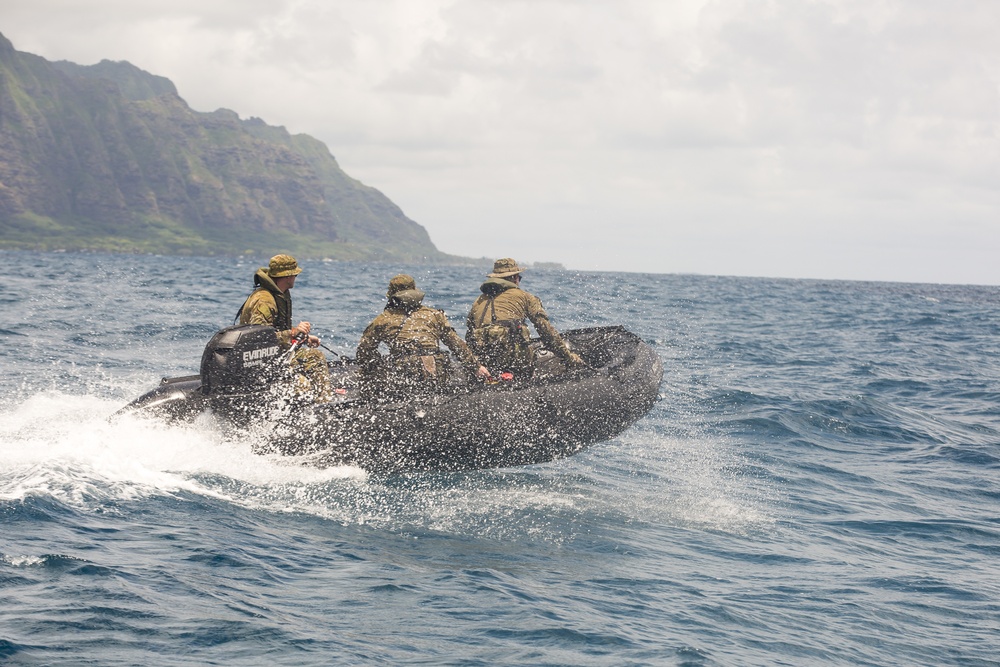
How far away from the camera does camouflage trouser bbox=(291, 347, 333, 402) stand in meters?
10.2

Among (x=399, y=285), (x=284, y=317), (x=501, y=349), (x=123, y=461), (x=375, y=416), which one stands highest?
(x=399, y=285)

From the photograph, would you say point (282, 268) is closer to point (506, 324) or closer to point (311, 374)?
point (311, 374)

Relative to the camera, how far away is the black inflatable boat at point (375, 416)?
9.65 meters

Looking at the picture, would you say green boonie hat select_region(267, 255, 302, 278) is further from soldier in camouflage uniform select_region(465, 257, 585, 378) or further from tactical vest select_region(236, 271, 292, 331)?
soldier in camouflage uniform select_region(465, 257, 585, 378)

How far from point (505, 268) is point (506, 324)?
745 millimetres

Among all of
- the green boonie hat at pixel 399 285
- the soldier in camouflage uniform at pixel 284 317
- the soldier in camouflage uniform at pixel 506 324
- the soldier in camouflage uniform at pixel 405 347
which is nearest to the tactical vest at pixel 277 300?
the soldier in camouflage uniform at pixel 284 317

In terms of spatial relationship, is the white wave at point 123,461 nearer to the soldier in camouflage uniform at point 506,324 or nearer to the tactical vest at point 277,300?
the tactical vest at point 277,300

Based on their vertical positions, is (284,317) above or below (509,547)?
above

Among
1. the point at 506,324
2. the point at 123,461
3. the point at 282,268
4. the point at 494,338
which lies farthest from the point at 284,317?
the point at 506,324

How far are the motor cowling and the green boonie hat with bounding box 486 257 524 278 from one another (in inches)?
133

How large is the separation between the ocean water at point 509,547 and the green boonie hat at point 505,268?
2570 millimetres

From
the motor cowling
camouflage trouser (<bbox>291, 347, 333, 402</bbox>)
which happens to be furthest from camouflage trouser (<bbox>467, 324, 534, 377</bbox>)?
the motor cowling

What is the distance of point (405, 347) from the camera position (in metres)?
10.5

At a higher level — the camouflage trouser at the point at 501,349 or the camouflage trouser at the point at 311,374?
the camouflage trouser at the point at 501,349
